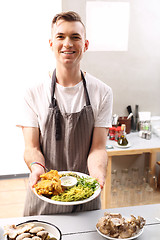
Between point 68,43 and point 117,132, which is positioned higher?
point 68,43

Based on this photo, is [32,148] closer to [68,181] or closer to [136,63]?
[68,181]

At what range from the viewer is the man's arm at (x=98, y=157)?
1727 mm

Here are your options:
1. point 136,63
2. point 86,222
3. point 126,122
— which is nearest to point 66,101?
point 86,222

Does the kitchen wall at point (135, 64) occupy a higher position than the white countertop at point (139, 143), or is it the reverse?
the kitchen wall at point (135, 64)

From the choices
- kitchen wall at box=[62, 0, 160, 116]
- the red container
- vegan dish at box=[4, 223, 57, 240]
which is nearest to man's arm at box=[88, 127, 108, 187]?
vegan dish at box=[4, 223, 57, 240]

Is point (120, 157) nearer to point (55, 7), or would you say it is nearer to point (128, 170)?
point (128, 170)

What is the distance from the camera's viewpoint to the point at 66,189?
1600 millimetres

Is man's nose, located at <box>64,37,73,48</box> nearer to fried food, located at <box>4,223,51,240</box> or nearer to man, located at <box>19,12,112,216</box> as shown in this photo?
man, located at <box>19,12,112,216</box>

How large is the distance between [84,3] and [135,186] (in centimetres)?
225

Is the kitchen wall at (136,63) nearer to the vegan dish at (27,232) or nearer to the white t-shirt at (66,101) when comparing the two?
the white t-shirt at (66,101)

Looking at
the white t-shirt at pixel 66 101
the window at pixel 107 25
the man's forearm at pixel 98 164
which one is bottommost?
the man's forearm at pixel 98 164

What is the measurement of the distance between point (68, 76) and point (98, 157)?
20.2 inches

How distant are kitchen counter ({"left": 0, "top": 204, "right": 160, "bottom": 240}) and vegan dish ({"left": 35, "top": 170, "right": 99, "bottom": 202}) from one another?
0.17 m

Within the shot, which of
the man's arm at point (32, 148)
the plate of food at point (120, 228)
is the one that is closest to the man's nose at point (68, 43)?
the man's arm at point (32, 148)
